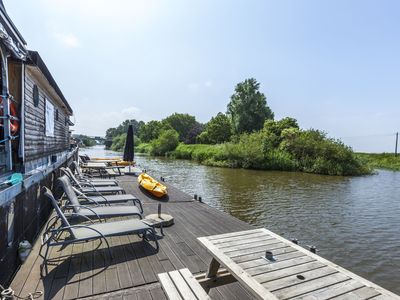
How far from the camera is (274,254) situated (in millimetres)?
2180

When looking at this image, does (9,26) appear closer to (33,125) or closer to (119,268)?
(33,125)

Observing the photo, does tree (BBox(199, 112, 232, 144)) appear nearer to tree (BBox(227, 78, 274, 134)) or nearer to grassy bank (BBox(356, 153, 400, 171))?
tree (BBox(227, 78, 274, 134))

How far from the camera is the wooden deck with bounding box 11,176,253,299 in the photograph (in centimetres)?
243

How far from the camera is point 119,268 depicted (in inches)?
112

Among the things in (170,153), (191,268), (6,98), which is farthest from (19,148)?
(170,153)

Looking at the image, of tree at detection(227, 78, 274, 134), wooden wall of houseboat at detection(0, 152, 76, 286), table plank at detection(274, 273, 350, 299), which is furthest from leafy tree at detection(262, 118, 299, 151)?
table plank at detection(274, 273, 350, 299)

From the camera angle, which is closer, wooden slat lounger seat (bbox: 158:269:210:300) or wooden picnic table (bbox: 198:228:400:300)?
wooden picnic table (bbox: 198:228:400:300)

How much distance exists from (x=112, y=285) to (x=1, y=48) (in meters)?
3.60

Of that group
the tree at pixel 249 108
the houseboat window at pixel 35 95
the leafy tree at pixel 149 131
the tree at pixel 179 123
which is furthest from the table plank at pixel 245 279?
the tree at pixel 179 123

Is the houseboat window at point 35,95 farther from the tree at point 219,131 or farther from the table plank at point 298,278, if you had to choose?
the tree at point 219,131

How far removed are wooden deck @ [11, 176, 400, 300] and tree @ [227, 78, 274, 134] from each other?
109 ft

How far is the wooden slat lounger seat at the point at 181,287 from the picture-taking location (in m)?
1.86

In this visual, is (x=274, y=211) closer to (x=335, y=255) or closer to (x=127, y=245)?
(x=335, y=255)

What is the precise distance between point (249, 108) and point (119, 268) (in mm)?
35453
